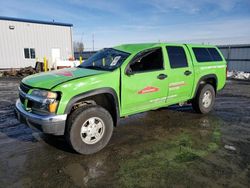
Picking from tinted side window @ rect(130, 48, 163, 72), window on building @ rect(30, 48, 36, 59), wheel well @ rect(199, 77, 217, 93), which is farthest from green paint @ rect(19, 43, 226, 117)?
window on building @ rect(30, 48, 36, 59)

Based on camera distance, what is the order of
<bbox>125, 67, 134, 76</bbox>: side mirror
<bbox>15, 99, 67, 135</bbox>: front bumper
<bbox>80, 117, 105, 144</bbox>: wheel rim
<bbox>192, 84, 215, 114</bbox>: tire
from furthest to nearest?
<bbox>192, 84, 215, 114</bbox>: tire
<bbox>125, 67, 134, 76</bbox>: side mirror
<bbox>80, 117, 105, 144</bbox>: wheel rim
<bbox>15, 99, 67, 135</bbox>: front bumper

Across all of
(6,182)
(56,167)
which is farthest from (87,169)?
(6,182)

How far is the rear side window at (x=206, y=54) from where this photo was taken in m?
5.88

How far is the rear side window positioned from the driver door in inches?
58.2

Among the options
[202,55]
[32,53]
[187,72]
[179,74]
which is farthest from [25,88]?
[32,53]

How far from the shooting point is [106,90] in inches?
153

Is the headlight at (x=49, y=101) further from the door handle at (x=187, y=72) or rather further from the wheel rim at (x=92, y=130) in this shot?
the door handle at (x=187, y=72)

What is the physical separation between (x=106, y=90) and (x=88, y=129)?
745 millimetres

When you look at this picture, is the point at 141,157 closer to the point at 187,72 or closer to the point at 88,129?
the point at 88,129

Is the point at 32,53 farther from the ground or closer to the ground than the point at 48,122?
farther from the ground

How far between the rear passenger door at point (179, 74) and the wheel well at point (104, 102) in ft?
4.99

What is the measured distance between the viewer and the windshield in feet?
14.3

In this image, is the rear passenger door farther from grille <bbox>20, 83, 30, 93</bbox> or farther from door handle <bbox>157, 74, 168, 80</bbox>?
grille <bbox>20, 83, 30, 93</bbox>

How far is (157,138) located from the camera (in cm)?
459
